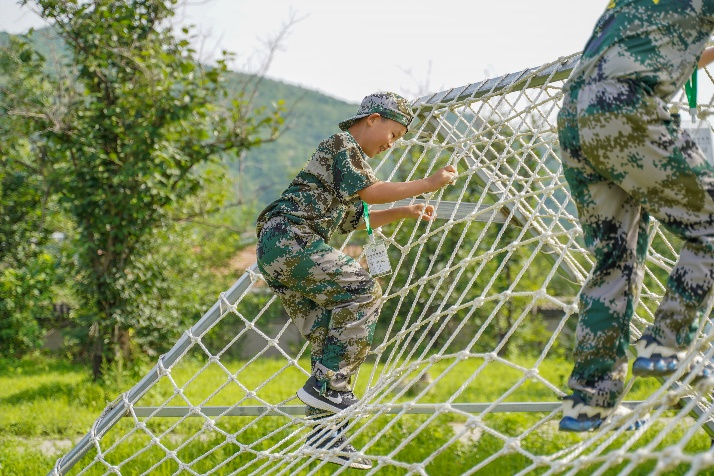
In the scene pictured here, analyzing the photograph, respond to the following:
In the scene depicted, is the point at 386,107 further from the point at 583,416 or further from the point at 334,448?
the point at 583,416

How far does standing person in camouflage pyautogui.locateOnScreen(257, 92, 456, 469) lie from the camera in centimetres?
212

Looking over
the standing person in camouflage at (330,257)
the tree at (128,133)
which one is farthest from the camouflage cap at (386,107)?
the tree at (128,133)

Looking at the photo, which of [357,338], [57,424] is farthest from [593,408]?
[57,424]

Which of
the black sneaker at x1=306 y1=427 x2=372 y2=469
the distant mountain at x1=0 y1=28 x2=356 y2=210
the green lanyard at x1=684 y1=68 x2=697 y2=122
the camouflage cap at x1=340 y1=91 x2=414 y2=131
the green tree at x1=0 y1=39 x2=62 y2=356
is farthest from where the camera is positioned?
the distant mountain at x1=0 y1=28 x2=356 y2=210

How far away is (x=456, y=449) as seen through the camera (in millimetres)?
4055

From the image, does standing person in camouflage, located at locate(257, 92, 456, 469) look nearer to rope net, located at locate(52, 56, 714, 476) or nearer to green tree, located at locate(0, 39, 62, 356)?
rope net, located at locate(52, 56, 714, 476)

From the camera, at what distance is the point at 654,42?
1.45 m

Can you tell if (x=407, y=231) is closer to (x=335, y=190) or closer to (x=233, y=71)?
(x=233, y=71)

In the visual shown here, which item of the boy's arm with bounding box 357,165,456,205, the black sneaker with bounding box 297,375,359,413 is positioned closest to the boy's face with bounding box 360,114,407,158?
the boy's arm with bounding box 357,165,456,205

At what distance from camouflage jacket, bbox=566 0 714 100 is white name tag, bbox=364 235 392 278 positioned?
1108 mm

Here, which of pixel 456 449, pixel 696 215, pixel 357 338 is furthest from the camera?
pixel 456 449

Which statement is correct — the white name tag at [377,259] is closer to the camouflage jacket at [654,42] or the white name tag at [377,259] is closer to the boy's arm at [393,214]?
the boy's arm at [393,214]

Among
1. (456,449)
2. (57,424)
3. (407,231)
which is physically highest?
(407,231)

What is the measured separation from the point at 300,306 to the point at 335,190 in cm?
35
